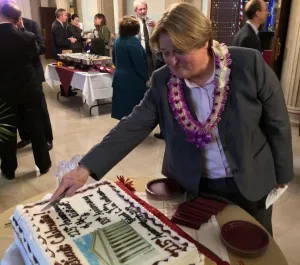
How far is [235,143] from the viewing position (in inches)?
44.8

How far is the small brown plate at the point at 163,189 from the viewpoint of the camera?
119 centimetres

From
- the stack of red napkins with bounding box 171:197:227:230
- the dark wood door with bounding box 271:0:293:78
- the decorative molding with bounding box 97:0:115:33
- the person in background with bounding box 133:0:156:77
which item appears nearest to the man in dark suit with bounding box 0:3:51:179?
the person in background with bounding box 133:0:156:77

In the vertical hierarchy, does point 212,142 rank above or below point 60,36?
above

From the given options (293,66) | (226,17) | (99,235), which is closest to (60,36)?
(226,17)

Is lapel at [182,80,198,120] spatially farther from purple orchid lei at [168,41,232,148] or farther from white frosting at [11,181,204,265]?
white frosting at [11,181,204,265]

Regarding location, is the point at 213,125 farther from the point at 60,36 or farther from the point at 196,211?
the point at 60,36

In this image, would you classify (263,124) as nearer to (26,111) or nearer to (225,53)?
(225,53)

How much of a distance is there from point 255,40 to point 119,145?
8.68 ft

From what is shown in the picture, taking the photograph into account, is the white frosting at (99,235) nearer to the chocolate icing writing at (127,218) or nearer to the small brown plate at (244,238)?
the chocolate icing writing at (127,218)

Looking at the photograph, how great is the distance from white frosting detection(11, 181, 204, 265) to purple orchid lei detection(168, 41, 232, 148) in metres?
0.31

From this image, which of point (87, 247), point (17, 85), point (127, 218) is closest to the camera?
point (87, 247)

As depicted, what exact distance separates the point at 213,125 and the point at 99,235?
0.54m

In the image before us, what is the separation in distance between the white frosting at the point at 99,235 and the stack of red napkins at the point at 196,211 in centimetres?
15

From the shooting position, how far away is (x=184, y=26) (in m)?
0.99
